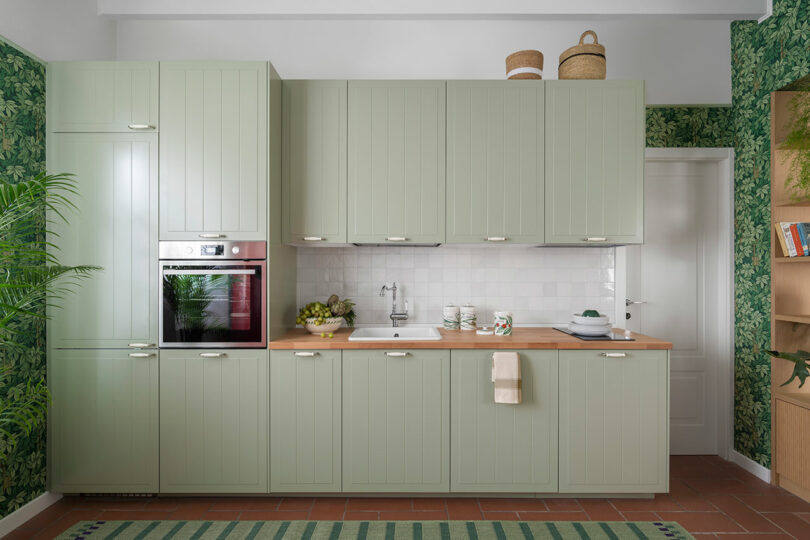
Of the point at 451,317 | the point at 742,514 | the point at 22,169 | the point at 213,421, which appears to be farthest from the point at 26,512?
the point at 742,514

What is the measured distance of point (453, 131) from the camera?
2.69m

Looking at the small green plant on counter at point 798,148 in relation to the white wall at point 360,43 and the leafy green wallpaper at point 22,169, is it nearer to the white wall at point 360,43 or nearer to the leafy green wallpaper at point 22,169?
the white wall at point 360,43

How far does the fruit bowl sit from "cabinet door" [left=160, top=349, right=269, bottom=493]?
0.33m

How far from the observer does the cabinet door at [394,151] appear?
268 cm

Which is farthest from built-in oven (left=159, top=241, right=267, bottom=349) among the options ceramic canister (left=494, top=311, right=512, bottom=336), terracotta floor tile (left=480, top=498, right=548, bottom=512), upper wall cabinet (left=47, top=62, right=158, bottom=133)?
terracotta floor tile (left=480, top=498, right=548, bottom=512)

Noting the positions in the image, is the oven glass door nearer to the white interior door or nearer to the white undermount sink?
the white undermount sink

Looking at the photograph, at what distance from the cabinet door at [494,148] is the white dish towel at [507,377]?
A: 27.8 inches

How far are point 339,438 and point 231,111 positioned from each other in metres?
1.91

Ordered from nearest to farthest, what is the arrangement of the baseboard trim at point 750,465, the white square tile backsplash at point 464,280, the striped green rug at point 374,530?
the striped green rug at point 374,530, the baseboard trim at point 750,465, the white square tile backsplash at point 464,280

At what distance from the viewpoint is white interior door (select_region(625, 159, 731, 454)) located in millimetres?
3273

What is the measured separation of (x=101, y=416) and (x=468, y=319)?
2185 millimetres

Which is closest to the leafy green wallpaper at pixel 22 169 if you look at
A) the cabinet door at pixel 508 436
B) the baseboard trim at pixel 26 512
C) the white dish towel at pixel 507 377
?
the baseboard trim at pixel 26 512

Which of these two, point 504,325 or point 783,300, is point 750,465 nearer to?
point 783,300

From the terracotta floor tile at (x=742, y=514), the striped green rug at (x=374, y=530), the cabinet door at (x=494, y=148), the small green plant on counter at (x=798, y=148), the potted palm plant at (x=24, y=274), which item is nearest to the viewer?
the potted palm plant at (x=24, y=274)
